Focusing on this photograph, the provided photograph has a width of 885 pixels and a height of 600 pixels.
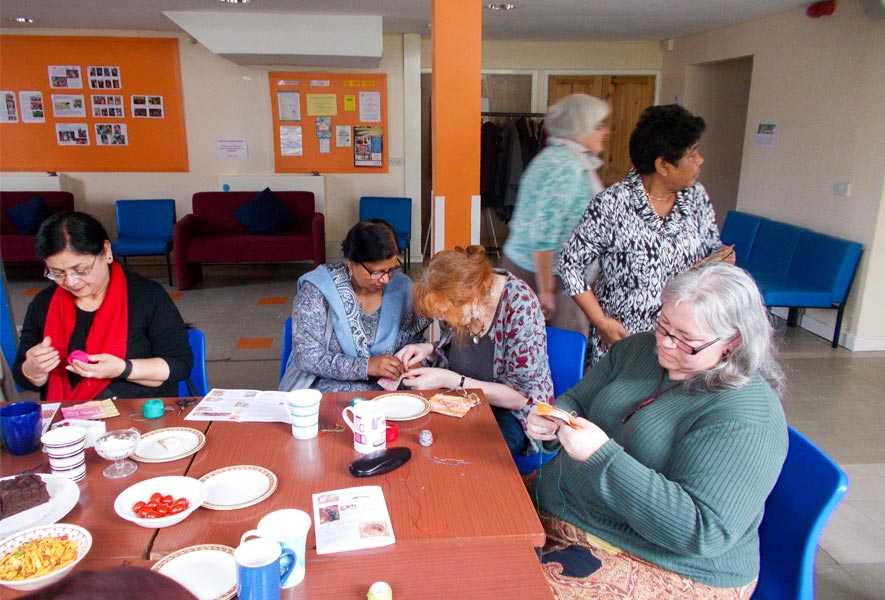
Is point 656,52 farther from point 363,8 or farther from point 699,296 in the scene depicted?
point 699,296

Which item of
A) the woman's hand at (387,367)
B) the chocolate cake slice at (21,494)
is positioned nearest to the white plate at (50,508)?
the chocolate cake slice at (21,494)

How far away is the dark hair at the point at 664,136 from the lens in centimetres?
236

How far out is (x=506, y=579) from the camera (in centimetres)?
123

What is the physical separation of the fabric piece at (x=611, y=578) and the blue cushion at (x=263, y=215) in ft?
18.8

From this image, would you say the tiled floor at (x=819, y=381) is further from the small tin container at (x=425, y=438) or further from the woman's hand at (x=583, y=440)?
the small tin container at (x=425, y=438)

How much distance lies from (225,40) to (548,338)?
520cm

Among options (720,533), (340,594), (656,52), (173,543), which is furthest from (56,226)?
(656,52)

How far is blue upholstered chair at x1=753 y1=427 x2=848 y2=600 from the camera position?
4.51 feet

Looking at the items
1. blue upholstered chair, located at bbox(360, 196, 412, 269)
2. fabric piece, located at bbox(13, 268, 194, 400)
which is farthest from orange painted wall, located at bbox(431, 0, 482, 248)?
blue upholstered chair, located at bbox(360, 196, 412, 269)

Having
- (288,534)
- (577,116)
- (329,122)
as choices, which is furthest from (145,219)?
(288,534)

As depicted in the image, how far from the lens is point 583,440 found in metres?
1.40

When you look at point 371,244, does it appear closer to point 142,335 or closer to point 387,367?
point 387,367

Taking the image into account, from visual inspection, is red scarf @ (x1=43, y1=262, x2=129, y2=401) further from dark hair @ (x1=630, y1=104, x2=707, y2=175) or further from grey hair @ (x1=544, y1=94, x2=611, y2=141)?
dark hair @ (x1=630, y1=104, x2=707, y2=175)

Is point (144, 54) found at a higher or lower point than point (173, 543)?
higher
